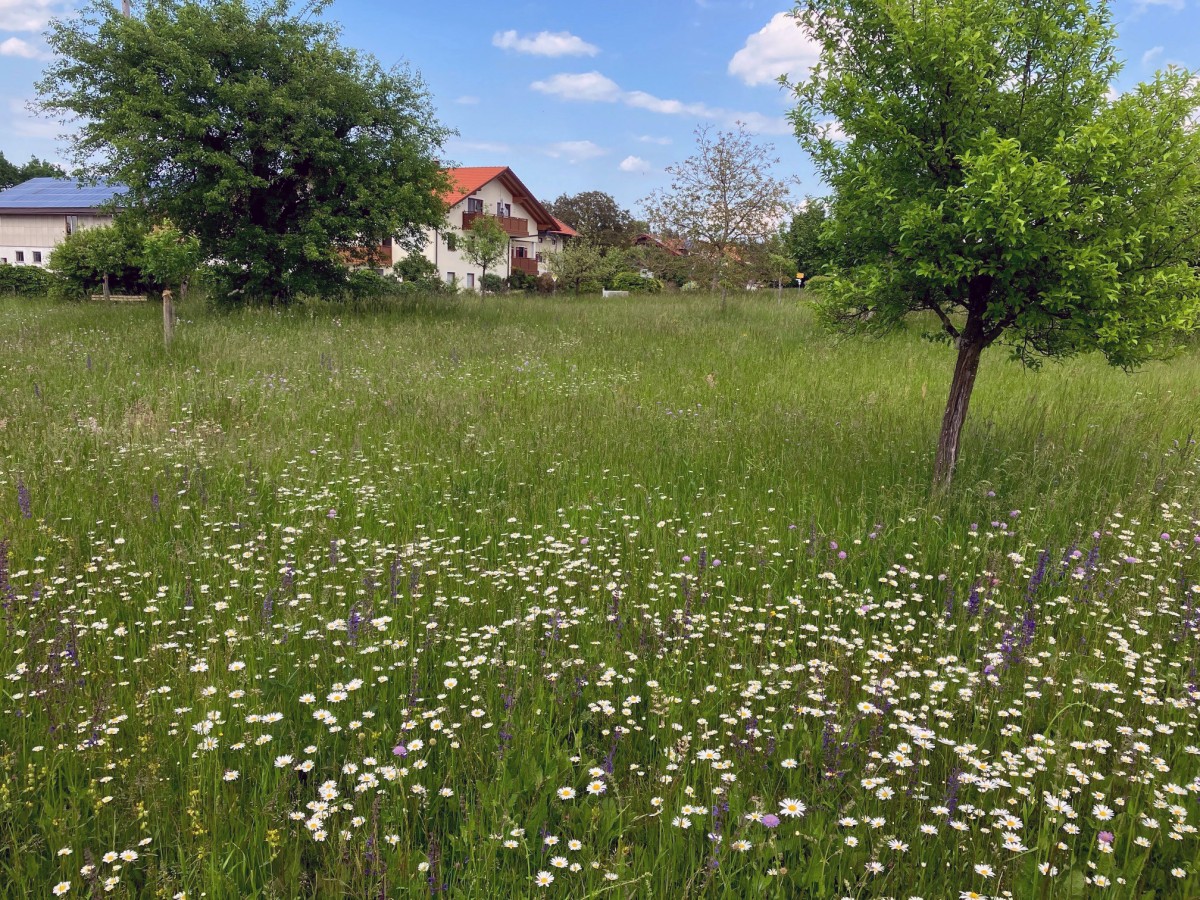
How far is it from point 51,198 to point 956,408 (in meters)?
71.7

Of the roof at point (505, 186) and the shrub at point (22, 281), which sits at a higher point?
the roof at point (505, 186)

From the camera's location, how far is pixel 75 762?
2.77m

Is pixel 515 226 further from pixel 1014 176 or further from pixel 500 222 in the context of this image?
pixel 1014 176

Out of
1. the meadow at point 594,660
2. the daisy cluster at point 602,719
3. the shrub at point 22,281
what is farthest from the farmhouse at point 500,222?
the daisy cluster at point 602,719

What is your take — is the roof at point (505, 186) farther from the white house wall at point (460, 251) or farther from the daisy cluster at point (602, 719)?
the daisy cluster at point (602, 719)

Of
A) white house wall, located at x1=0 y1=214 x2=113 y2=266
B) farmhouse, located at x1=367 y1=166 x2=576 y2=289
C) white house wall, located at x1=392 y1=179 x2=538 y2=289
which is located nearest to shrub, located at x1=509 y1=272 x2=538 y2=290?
white house wall, located at x1=392 y1=179 x2=538 y2=289

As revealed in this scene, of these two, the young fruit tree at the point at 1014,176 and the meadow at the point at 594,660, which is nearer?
the meadow at the point at 594,660

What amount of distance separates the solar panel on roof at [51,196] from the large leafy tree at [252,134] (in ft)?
137

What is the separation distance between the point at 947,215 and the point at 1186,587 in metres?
3.02

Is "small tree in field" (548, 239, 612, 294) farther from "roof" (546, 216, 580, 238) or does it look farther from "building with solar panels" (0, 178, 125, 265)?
"building with solar panels" (0, 178, 125, 265)

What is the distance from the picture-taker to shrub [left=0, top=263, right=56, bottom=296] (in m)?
32.8

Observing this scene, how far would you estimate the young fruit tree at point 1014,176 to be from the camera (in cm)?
501

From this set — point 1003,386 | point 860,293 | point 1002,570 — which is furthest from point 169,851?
point 1003,386

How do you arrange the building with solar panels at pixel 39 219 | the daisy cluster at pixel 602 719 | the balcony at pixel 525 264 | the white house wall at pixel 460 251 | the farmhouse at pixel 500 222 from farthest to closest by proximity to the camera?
the balcony at pixel 525 264
the farmhouse at pixel 500 222
the white house wall at pixel 460 251
the building with solar panels at pixel 39 219
the daisy cluster at pixel 602 719
